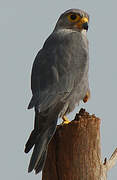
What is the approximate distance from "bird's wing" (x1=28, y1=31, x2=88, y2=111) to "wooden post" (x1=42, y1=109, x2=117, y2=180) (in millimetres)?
822

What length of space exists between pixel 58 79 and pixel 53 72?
0.13 metres

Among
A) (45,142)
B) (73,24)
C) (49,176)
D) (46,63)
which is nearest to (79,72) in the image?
(46,63)

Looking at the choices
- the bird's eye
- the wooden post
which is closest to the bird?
the bird's eye

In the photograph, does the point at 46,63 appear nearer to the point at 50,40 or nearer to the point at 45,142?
the point at 50,40

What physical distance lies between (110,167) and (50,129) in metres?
0.93

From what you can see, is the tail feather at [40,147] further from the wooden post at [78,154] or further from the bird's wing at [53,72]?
the bird's wing at [53,72]

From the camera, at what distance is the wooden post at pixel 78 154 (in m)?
5.48

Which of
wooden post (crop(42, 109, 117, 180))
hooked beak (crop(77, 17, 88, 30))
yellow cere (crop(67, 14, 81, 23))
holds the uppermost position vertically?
yellow cere (crop(67, 14, 81, 23))

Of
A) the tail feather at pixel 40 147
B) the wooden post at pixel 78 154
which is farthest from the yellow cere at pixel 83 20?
the wooden post at pixel 78 154

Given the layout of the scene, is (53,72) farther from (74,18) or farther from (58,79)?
(74,18)

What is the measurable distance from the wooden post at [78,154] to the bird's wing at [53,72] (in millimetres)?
822

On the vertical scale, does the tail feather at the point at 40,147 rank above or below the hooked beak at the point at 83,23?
below

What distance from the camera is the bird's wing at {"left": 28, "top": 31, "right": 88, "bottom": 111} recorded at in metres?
6.69

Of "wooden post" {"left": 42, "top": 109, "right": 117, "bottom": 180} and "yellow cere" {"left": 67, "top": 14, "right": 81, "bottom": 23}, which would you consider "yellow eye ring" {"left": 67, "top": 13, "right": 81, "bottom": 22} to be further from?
"wooden post" {"left": 42, "top": 109, "right": 117, "bottom": 180}
